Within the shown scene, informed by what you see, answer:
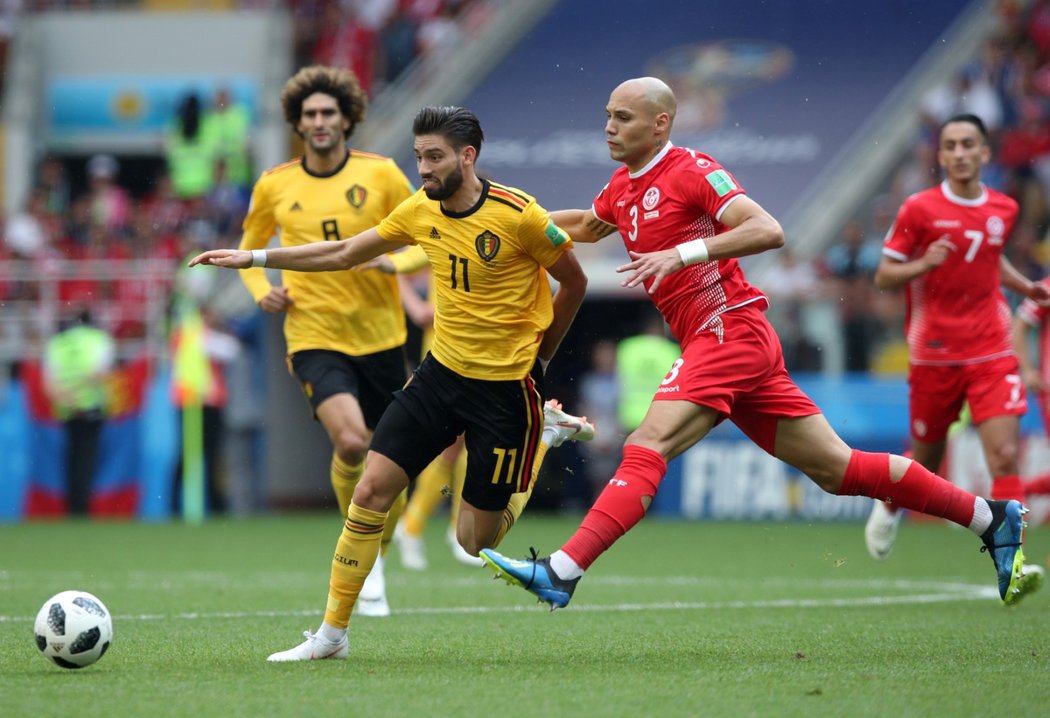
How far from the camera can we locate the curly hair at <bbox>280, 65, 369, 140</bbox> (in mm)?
8906

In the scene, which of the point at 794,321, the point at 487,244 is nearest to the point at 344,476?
the point at 487,244

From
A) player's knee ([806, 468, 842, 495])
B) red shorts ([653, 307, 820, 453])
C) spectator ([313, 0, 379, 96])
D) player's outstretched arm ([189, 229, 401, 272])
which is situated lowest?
player's knee ([806, 468, 842, 495])

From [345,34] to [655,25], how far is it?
4521 mm

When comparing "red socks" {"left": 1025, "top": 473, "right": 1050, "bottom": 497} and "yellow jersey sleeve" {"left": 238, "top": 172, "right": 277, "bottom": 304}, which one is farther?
"red socks" {"left": 1025, "top": 473, "right": 1050, "bottom": 497}

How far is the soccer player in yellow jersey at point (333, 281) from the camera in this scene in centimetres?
870

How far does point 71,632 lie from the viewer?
20.0 feet

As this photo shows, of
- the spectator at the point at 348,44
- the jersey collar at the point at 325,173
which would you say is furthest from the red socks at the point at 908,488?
the spectator at the point at 348,44

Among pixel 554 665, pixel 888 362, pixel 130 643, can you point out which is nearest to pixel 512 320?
pixel 554 665

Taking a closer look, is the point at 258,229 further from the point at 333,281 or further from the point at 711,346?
the point at 711,346

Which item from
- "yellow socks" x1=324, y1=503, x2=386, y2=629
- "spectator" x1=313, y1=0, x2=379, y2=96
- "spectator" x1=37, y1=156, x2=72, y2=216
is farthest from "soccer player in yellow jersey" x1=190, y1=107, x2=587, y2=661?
"spectator" x1=313, y1=0, x2=379, y2=96

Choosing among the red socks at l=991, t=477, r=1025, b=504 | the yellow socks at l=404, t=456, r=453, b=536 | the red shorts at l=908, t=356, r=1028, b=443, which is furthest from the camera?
the yellow socks at l=404, t=456, r=453, b=536

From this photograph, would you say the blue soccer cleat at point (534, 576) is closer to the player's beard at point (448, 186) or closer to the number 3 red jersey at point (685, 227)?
the number 3 red jersey at point (685, 227)

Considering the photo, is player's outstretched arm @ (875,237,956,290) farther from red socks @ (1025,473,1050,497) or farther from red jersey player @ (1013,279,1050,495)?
red socks @ (1025,473,1050,497)

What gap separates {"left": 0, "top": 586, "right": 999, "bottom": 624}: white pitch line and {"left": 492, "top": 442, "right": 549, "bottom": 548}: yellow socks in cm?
117
